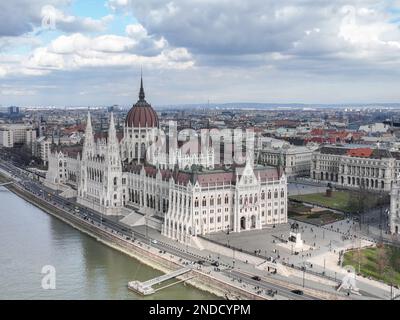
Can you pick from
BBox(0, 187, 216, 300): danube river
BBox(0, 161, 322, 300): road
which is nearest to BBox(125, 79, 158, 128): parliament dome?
BBox(0, 161, 322, 300): road

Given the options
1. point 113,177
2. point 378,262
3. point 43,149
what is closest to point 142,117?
point 113,177

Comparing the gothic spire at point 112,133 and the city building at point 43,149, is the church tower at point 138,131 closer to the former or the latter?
the gothic spire at point 112,133

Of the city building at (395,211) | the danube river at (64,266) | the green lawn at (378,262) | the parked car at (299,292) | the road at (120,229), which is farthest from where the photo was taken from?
the city building at (395,211)

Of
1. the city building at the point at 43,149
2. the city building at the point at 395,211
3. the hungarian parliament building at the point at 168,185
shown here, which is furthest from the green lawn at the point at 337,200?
the city building at the point at 43,149

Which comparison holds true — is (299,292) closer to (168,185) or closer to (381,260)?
(381,260)

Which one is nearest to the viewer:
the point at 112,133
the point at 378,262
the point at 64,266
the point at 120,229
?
the point at 378,262
